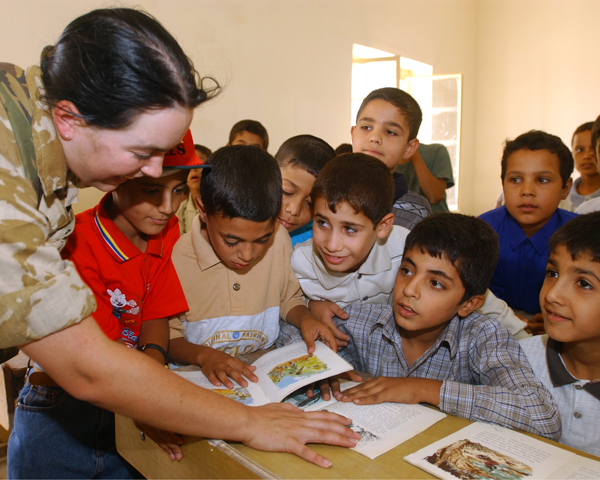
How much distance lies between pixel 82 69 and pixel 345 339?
1124 mm

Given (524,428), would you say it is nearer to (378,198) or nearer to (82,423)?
(378,198)

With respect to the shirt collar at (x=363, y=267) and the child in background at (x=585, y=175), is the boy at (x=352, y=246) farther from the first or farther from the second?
the child in background at (x=585, y=175)

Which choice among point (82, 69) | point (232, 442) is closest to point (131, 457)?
point (232, 442)

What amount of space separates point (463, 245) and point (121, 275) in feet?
3.44

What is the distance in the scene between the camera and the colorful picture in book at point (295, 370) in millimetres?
1195

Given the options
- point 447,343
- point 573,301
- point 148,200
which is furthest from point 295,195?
point 573,301

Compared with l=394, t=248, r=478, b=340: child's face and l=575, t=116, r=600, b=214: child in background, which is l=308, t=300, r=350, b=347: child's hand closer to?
l=394, t=248, r=478, b=340: child's face

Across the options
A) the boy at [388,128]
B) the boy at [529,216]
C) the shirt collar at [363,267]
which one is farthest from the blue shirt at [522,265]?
the shirt collar at [363,267]

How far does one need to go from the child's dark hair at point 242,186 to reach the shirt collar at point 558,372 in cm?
94

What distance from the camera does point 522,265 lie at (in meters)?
2.22

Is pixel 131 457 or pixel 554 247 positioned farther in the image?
pixel 554 247

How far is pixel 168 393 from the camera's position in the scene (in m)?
0.89

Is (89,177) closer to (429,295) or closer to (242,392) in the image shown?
(242,392)

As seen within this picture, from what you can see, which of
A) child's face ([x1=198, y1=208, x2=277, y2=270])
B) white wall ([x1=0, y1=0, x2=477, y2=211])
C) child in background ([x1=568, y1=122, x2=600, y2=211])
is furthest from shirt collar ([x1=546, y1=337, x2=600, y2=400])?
white wall ([x1=0, y1=0, x2=477, y2=211])
